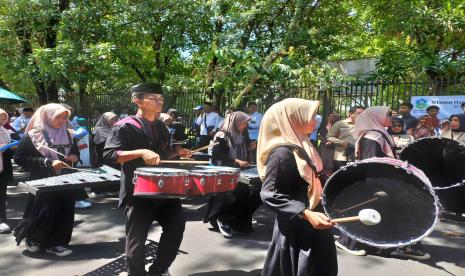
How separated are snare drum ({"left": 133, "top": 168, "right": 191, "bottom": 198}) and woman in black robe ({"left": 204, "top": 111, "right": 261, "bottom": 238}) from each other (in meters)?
2.19

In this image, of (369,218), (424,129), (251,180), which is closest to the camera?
(369,218)

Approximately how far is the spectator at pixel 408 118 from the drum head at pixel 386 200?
626 cm

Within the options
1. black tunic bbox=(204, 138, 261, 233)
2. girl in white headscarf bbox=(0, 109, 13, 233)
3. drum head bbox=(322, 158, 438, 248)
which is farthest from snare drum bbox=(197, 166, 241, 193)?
girl in white headscarf bbox=(0, 109, 13, 233)

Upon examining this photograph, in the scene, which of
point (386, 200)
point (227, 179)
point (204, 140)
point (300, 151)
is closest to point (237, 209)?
point (227, 179)

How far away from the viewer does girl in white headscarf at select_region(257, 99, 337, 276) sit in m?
2.96

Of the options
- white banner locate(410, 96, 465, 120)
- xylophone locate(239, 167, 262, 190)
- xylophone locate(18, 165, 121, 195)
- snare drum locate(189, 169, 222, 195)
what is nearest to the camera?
snare drum locate(189, 169, 222, 195)

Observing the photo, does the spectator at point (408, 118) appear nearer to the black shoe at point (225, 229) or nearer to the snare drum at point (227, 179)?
the black shoe at point (225, 229)

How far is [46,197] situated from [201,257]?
1983mm

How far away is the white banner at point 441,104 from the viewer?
9.44 meters

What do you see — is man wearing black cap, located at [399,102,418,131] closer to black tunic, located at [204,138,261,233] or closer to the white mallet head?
black tunic, located at [204,138,261,233]

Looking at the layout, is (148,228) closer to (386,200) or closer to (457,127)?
(386,200)

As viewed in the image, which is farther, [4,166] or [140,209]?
[4,166]

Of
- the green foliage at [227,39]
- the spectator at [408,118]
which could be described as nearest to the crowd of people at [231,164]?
the spectator at [408,118]

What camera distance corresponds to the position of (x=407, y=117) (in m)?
9.68
